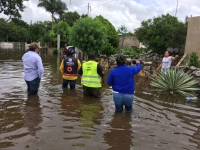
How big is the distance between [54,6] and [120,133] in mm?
51185

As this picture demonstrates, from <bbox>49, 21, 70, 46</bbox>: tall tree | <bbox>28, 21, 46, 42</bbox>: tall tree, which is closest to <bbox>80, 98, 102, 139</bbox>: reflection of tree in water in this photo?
<bbox>49, 21, 70, 46</bbox>: tall tree

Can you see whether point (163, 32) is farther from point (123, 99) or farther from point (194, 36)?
point (123, 99)

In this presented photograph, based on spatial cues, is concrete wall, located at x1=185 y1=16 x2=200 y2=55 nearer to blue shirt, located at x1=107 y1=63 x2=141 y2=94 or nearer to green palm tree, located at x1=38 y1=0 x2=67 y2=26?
blue shirt, located at x1=107 y1=63 x2=141 y2=94

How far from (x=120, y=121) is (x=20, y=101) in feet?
10.4

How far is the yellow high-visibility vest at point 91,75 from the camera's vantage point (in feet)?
23.3

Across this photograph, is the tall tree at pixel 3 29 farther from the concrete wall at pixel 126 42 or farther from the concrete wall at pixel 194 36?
the concrete wall at pixel 194 36

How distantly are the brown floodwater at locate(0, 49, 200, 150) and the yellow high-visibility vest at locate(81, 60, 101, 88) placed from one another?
0.56 m

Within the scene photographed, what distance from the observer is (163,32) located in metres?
19.1

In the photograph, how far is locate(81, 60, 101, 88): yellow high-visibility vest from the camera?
7102 mm

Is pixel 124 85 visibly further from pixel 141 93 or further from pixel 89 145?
pixel 141 93

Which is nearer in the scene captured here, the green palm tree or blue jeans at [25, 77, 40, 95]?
blue jeans at [25, 77, 40, 95]

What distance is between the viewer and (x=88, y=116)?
19.1ft

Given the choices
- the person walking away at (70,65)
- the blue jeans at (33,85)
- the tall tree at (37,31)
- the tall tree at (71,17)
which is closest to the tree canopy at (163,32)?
the person walking away at (70,65)

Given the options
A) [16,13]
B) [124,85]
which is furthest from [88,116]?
[16,13]
